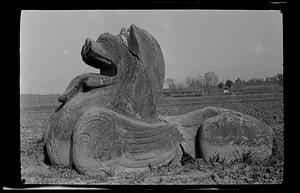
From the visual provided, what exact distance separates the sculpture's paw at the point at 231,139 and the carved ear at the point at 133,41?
146 cm

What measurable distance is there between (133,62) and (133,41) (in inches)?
12.5

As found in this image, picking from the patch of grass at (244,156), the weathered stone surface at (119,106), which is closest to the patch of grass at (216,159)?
the patch of grass at (244,156)

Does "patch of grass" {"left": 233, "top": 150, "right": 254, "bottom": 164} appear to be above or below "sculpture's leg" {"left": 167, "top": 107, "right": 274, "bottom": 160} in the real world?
below

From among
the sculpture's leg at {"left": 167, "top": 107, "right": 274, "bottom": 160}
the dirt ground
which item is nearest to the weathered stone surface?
the dirt ground

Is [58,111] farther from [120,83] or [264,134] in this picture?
[264,134]

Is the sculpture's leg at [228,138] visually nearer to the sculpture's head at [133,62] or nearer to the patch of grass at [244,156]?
the patch of grass at [244,156]

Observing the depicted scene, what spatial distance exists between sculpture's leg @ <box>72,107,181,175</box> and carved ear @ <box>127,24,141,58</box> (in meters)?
0.99

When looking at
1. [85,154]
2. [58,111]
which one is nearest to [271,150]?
[85,154]

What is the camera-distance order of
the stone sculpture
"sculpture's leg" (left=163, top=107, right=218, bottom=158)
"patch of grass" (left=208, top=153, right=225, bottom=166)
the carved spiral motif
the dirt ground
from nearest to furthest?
the dirt ground < the carved spiral motif < the stone sculpture < "patch of grass" (left=208, top=153, right=225, bottom=166) < "sculpture's leg" (left=163, top=107, right=218, bottom=158)

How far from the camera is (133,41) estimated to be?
5.75 m

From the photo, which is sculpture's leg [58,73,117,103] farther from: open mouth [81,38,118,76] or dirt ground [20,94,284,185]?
dirt ground [20,94,284,185]

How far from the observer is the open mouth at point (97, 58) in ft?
18.4

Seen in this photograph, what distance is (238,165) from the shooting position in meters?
5.52

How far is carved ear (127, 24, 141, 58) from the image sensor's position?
5.69 metres
